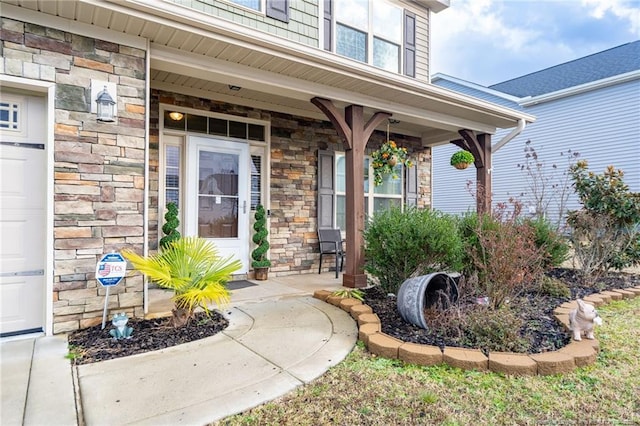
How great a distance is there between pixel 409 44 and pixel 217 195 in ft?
13.4

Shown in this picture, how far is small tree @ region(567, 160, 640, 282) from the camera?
4793mm

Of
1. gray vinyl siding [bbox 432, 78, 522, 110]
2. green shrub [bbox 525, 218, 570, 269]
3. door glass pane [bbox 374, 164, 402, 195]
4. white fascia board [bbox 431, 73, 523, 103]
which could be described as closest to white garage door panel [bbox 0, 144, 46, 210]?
door glass pane [bbox 374, 164, 402, 195]

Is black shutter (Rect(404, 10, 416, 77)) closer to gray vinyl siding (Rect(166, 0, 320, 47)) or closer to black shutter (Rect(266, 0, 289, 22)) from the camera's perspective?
gray vinyl siding (Rect(166, 0, 320, 47))

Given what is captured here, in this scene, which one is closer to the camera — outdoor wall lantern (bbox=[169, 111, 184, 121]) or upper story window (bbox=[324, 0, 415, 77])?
outdoor wall lantern (bbox=[169, 111, 184, 121])

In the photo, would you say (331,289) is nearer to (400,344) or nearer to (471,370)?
(400,344)

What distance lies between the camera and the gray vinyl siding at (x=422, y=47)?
6.29 metres

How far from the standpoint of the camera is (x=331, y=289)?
14.3ft

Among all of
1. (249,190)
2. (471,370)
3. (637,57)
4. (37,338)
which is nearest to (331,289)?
(249,190)

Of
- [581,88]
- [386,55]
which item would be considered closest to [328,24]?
[386,55]

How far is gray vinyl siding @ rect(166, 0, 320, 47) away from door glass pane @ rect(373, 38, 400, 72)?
44.3 inches

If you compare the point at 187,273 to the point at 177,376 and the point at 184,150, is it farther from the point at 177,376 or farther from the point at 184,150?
the point at 184,150

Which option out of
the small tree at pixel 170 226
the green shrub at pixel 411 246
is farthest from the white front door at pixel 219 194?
the green shrub at pixel 411 246

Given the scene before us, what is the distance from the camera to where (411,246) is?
3.52m

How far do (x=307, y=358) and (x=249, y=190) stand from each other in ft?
10.4
